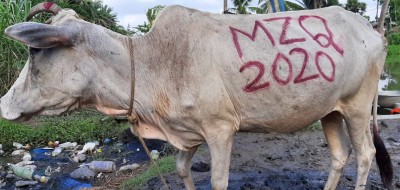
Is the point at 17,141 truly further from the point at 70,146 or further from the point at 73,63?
the point at 73,63

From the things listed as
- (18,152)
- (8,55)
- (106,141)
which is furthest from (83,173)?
(8,55)

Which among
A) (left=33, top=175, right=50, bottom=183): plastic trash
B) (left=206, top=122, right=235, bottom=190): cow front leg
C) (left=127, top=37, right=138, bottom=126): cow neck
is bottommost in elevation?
(left=33, top=175, right=50, bottom=183): plastic trash

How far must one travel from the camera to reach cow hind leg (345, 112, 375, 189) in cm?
382

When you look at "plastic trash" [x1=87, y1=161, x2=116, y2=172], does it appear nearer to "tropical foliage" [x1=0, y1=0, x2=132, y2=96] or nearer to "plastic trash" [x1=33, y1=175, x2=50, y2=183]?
"plastic trash" [x1=33, y1=175, x2=50, y2=183]

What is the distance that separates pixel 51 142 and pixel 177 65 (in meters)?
4.72

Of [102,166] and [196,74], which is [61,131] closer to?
[102,166]

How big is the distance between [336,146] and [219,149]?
135cm

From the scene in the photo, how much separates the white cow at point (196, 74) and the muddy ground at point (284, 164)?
1318 millimetres

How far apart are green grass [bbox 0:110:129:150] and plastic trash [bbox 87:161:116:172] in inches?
57.4

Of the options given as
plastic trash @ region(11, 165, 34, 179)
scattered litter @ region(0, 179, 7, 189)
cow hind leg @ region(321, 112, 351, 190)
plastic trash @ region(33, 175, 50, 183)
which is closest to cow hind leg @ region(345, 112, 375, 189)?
cow hind leg @ region(321, 112, 351, 190)

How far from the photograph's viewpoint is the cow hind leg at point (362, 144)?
3.82 meters

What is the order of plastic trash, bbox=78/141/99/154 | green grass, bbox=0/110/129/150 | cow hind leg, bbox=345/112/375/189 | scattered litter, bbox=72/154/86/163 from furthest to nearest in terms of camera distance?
green grass, bbox=0/110/129/150 → plastic trash, bbox=78/141/99/154 → scattered litter, bbox=72/154/86/163 → cow hind leg, bbox=345/112/375/189

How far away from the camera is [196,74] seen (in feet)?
10.2

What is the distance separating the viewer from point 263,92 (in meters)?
3.24
